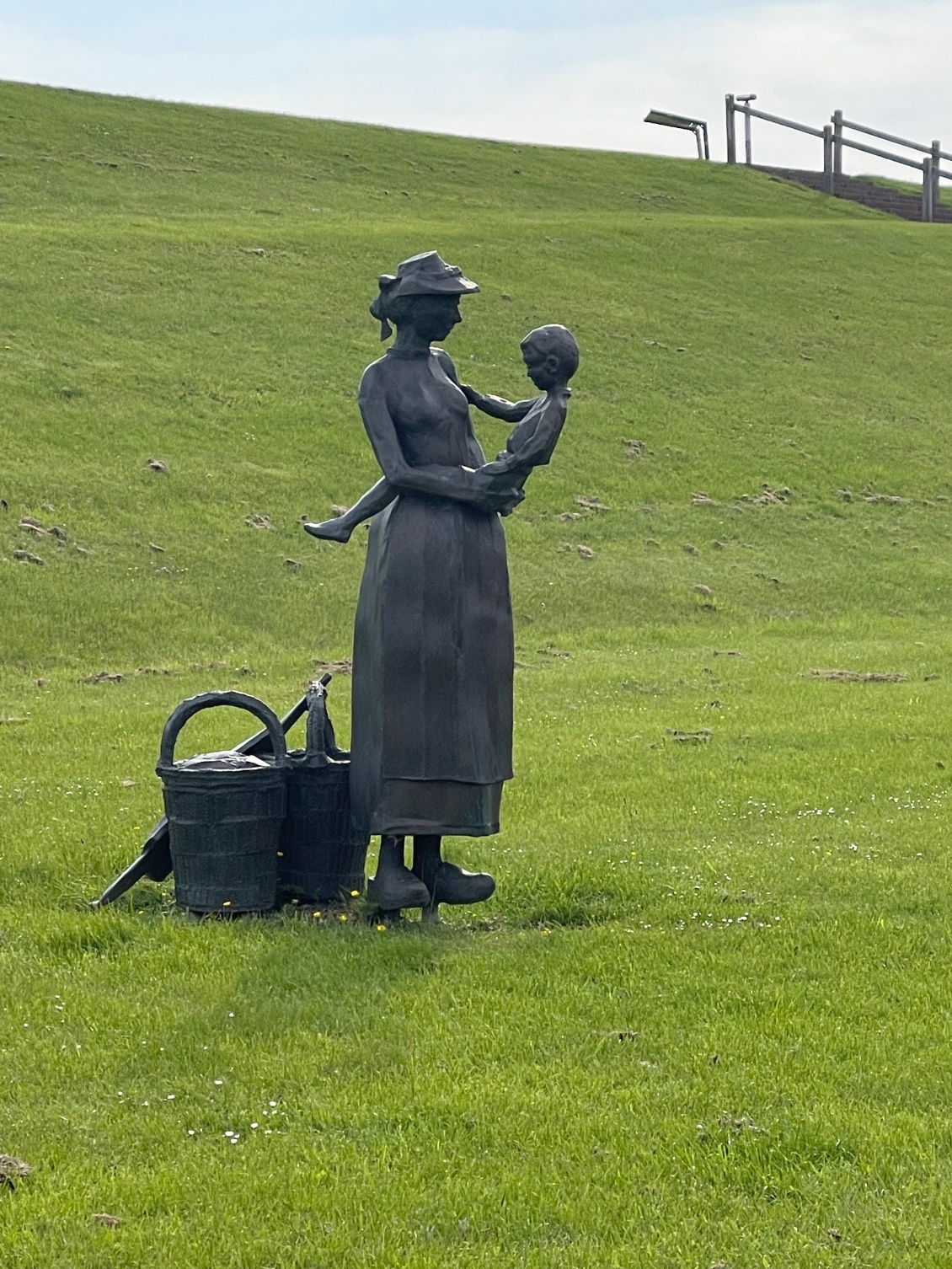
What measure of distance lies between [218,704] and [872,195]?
5277 centimetres

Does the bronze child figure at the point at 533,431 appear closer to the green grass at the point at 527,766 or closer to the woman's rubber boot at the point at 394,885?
the woman's rubber boot at the point at 394,885

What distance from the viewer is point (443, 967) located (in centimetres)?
789

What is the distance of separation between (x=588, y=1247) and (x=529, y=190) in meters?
47.3

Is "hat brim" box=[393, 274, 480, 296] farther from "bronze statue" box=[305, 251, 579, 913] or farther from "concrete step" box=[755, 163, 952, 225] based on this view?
"concrete step" box=[755, 163, 952, 225]

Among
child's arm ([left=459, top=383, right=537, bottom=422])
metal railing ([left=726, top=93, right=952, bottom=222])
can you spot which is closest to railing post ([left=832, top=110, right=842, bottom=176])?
metal railing ([left=726, top=93, right=952, bottom=222])

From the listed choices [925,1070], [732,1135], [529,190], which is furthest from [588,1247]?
[529,190]

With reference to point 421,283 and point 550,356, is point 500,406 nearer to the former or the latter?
point 550,356

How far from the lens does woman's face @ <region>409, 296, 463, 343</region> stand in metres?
8.55

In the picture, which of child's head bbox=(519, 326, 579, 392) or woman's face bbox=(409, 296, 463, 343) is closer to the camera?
child's head bbox=(519, 326, 579, 392)

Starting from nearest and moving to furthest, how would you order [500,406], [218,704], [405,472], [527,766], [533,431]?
[533,431] → [405,472] → [218,704] → [500,406] → [527,766]

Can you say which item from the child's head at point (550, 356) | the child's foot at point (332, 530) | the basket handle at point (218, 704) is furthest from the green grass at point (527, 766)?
the child's head at point (550, 356)

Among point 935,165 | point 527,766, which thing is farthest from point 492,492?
point 935,165

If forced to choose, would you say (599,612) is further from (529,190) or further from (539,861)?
(529,190)

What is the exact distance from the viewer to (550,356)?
27.6 feet
